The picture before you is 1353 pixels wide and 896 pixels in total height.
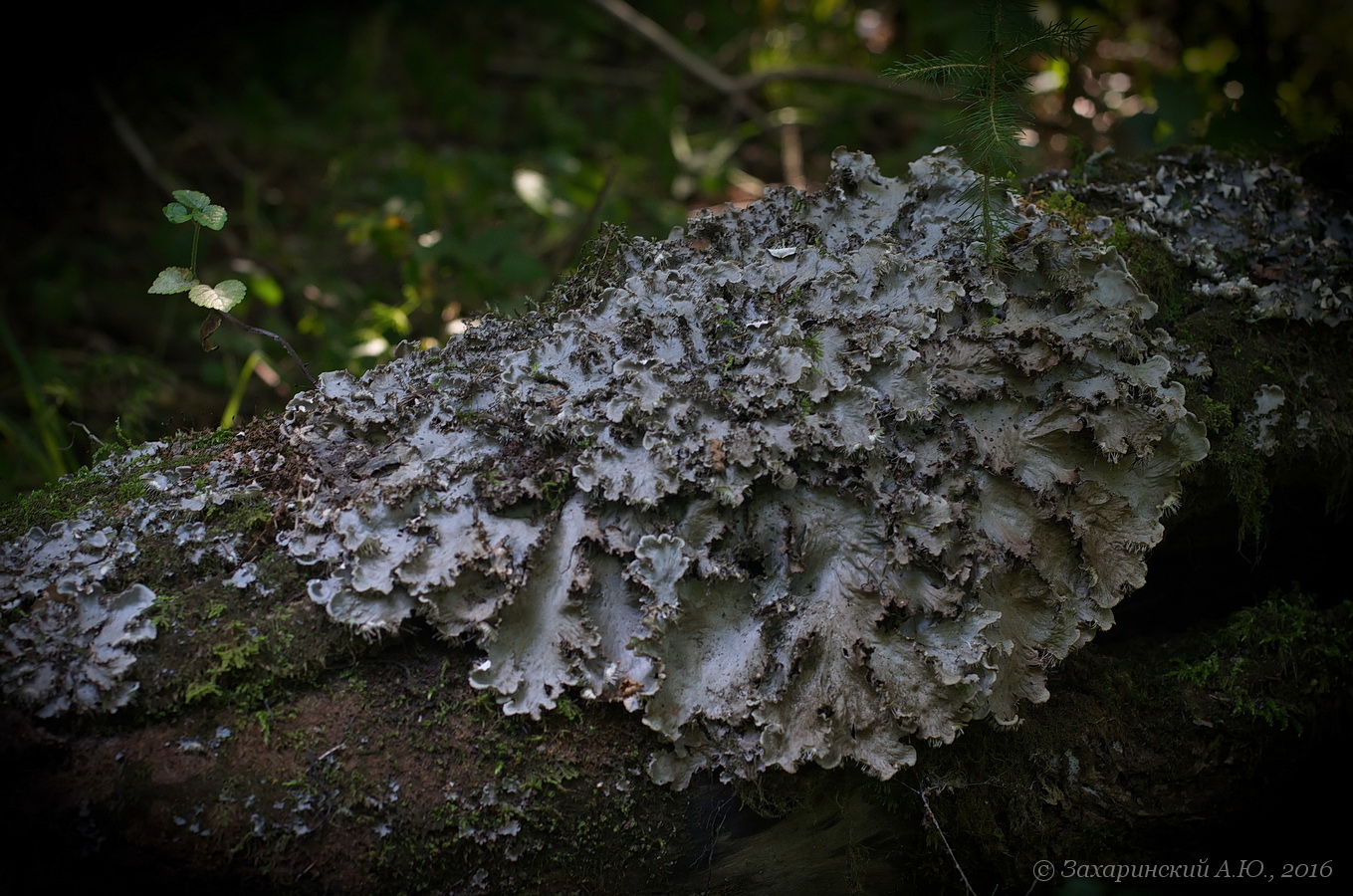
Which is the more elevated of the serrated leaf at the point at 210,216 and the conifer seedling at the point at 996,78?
the serrated leaf at the point at 210,216

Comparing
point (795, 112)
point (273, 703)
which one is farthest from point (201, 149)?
point (273, 703)

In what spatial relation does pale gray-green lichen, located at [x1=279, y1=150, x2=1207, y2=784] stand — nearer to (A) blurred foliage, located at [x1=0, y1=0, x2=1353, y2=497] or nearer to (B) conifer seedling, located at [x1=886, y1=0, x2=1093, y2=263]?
(B) conifer seedling, located at [x1=886, y1=0, x2=1093, y2=263]

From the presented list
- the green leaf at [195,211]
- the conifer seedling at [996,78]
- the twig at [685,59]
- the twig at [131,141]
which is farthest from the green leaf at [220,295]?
the twig at [685,59]

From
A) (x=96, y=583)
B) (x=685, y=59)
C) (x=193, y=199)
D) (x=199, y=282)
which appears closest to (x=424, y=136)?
(x=685, y=59)

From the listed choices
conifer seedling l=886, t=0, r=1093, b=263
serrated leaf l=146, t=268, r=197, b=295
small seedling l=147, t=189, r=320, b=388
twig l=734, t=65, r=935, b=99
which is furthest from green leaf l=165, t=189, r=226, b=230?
twig l=734, t=65, r=935, b=99

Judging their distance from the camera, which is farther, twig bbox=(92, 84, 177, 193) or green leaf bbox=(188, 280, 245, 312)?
twig bbox=(92, 84, 177, 193)

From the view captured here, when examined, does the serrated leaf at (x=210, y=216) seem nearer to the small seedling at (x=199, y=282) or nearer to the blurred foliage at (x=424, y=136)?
the small seedling at (x=199, y=282)

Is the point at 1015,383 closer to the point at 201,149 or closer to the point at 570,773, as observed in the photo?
the point at 570,773
